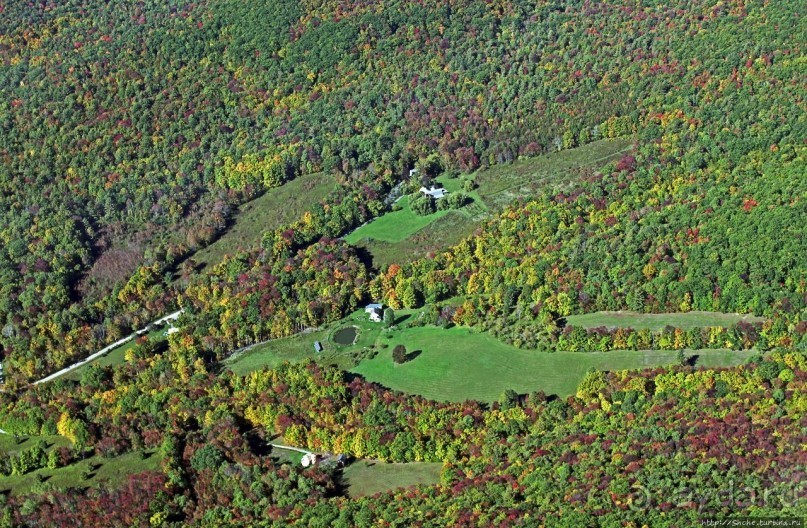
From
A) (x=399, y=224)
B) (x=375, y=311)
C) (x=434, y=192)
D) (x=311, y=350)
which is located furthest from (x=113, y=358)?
(x=434, y=192)

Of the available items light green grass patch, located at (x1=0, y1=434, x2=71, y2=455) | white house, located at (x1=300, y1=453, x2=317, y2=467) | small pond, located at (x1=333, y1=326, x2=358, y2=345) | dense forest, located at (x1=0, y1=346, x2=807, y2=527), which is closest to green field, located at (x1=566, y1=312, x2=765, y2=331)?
dense forest, located at (x1=0, y1=346, x2=807, y2=527)

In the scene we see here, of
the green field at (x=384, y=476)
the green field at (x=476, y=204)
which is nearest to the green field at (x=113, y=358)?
the green field at (x=476, y=204)

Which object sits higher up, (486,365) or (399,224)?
(399,224)

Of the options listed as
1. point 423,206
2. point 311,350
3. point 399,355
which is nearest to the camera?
point 399,355

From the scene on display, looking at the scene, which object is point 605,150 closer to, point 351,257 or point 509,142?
point 509,142

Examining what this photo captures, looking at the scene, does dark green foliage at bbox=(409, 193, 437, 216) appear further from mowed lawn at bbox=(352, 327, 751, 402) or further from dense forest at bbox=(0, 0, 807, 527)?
mowed lawn at bbox=(352, 327, 751, 402)

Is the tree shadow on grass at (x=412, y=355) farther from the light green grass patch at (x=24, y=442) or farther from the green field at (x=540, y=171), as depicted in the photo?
the light green grass patch at (x=24, y=442)

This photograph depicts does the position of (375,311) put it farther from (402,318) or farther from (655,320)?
(655,320)
